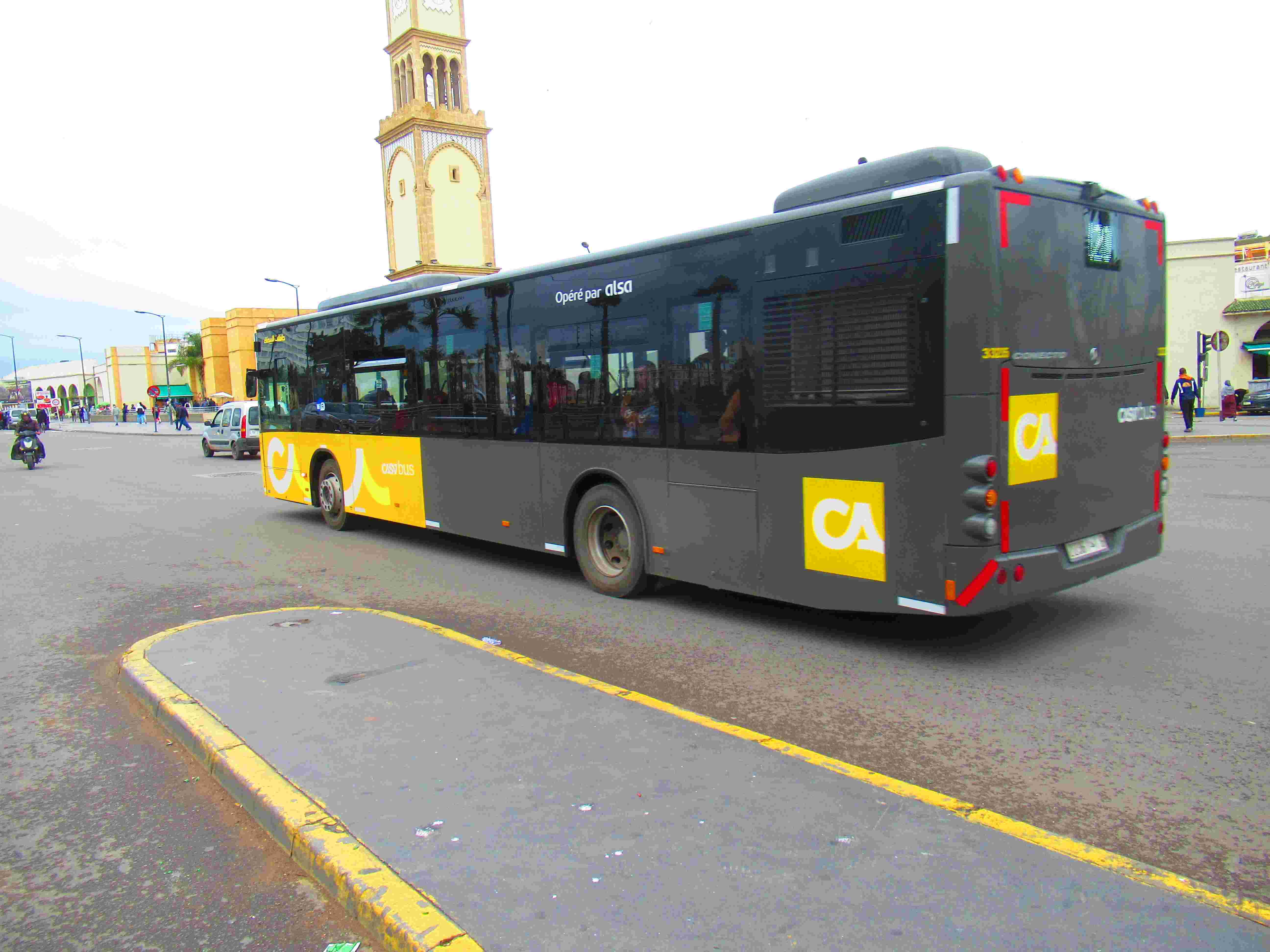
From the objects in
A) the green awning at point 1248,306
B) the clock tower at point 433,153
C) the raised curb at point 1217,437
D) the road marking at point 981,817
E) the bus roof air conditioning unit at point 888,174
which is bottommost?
the raised curb at point 1217,437

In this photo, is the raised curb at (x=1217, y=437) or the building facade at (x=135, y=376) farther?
the building facade at (x=135, y=376)

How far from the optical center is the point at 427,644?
19.5 ft

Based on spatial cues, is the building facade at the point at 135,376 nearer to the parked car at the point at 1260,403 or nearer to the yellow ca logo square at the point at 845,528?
the parked car at the point at 1260,403

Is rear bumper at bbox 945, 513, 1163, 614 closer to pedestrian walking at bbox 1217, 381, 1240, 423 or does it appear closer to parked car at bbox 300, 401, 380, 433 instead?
parked car at bbox 300, 401, 380, 433

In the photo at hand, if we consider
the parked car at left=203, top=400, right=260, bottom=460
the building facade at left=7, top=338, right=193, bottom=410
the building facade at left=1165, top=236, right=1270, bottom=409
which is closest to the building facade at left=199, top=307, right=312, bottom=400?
the building facade at left=7, top=338, right=193, bottom=410

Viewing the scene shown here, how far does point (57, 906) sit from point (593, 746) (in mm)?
2100

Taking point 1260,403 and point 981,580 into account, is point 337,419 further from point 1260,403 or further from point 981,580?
point 1260,403

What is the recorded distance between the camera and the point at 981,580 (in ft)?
17.7

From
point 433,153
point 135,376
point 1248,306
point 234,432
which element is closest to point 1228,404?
point 1248,306

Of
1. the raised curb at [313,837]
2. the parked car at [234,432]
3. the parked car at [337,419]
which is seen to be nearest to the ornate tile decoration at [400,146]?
the parked car at [234,432]

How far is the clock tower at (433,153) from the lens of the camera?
2741 inches

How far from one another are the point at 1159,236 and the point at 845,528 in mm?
3158

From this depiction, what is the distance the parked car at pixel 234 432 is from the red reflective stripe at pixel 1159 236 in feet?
84.3

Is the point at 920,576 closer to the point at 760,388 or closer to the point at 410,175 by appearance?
the point at 760,388
